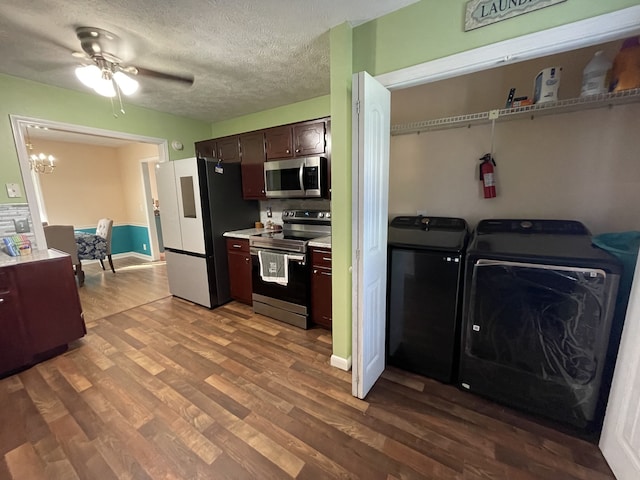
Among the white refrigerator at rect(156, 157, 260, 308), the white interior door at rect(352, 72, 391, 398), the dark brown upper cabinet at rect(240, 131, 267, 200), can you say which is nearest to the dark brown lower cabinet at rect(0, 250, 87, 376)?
the white refrigerator at rect(156, 157, 260, 308)

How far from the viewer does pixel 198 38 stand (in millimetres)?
1811

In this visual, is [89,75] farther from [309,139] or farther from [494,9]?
[494,9]

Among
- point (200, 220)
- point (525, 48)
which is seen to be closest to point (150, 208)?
point (200, 220)

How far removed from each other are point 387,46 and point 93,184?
6.35 metres

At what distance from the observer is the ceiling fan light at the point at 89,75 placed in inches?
65.1

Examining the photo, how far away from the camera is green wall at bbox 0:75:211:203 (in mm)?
2238

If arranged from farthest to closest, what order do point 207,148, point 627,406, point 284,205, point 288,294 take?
1. point 207,148
2. point 284,205
3. point 288,294
4. point 627,406

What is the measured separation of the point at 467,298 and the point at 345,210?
37.9 inches

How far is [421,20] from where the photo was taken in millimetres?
1483

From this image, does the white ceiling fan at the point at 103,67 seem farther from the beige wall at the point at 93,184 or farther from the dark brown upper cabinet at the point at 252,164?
the beige wall at the point at 93,184

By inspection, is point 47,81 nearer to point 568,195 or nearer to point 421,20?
point 421,20

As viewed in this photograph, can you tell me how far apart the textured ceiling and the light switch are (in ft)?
3.11

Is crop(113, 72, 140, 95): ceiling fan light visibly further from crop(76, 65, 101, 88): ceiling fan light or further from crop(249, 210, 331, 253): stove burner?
crop(249, 210, 331, 253): stove burner

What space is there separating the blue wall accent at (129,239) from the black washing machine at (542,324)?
19.8 feet
